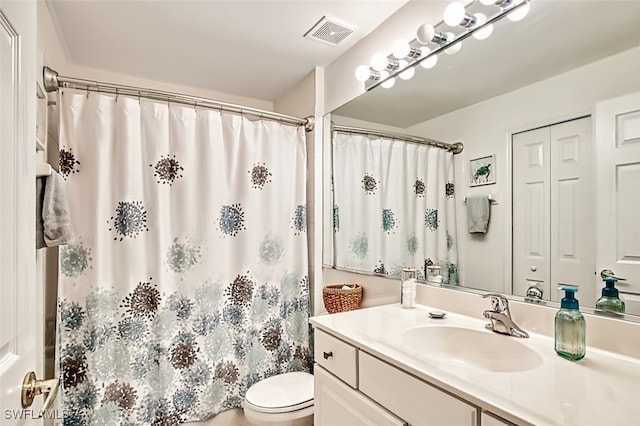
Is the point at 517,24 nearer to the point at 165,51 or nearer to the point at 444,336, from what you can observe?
the point at 444,336

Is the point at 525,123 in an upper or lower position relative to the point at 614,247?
upper

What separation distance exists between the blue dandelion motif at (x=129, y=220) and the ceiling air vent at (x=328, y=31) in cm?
127

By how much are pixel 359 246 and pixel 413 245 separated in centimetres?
45

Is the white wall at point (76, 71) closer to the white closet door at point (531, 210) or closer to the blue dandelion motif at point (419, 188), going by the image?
the blue dandelion motif at point (419, 188)

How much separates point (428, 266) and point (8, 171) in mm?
1472

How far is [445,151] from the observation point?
4.95ft

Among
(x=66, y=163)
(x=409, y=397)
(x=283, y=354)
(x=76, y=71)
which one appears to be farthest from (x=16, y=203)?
(x=76, y=71)

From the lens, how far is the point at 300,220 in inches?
87.7

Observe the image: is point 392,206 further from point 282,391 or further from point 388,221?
point 282,391

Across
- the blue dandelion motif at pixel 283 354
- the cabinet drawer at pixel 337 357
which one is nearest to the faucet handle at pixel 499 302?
the cabinet drawer at pixel 337 357

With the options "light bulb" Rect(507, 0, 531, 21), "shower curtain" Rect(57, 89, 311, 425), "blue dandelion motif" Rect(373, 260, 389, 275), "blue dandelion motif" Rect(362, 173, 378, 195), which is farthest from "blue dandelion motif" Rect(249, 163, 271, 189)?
"light bulb" Rect(507, 0, 531, 21)

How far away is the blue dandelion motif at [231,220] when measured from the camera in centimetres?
197

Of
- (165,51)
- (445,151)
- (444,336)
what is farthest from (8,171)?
(165,51)

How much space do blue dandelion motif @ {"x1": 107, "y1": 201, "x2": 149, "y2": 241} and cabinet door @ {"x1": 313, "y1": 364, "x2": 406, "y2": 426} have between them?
1.12 meters
